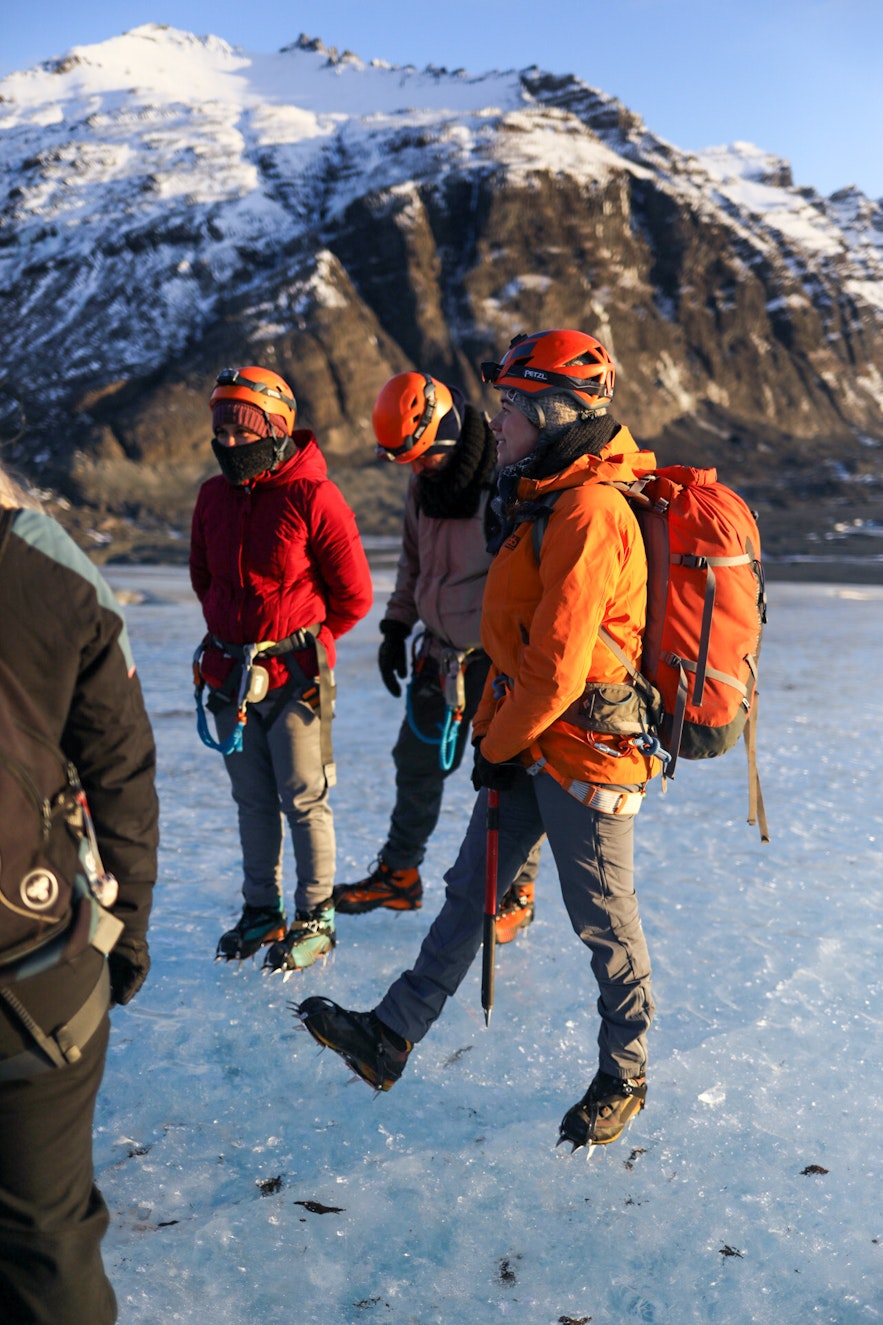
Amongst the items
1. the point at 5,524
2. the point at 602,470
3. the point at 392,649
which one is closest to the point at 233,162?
the point at 392,649

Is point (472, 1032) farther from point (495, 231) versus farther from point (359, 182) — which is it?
point (359, 182)

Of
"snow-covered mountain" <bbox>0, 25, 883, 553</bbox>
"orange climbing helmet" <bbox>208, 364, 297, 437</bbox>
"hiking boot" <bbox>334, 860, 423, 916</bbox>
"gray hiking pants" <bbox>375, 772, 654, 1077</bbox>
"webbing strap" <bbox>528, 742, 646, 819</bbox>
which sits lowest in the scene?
"hiking boot" <bbox>334, 860, 423, 916</bbox>

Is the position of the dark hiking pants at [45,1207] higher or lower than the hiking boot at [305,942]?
higher

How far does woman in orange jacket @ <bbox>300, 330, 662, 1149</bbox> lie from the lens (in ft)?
7.07

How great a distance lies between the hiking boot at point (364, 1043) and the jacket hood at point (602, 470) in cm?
→ 151

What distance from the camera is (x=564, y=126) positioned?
93062 millimetres

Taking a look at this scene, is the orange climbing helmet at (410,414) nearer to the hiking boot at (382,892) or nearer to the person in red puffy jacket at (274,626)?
the person in red puffy jacket at (274,626)

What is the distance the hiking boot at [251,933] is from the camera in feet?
11.3

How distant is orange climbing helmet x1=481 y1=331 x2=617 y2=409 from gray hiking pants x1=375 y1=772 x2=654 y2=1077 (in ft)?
3.22

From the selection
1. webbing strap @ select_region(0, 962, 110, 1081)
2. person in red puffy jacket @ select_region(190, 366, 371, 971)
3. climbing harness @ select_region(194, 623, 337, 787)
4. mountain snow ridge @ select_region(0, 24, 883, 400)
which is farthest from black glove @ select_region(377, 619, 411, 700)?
mountain snow ridge @ select_region(0, 24, 883, 400)

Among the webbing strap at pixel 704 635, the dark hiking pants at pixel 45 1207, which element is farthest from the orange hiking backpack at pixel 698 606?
the dark hiking pants at pixel 45 1207

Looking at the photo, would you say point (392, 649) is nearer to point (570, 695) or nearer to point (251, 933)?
point (251, 933)

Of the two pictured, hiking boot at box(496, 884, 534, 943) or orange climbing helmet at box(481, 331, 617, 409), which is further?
hiking boot at box(496, 884, 534, 943)

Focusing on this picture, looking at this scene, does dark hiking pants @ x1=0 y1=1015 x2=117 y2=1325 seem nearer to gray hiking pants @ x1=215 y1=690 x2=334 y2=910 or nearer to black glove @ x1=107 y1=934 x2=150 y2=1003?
black glove @ x1=107 y1=934 x2=150 y2=1003
